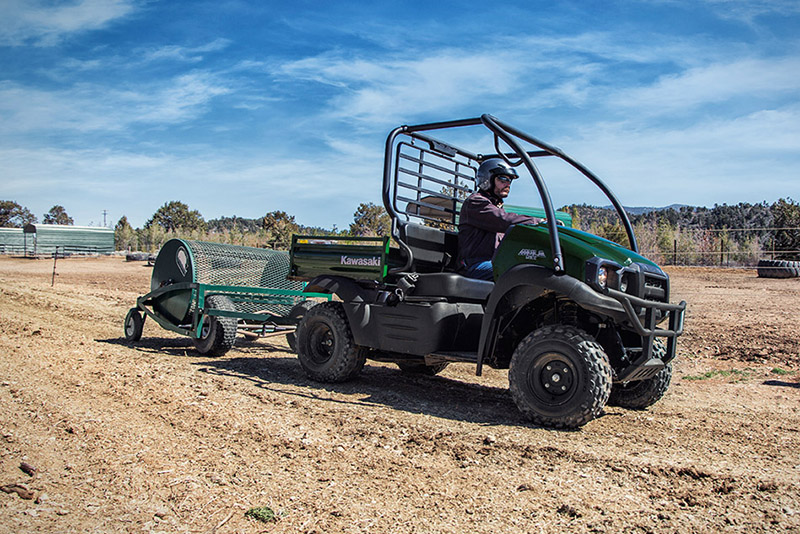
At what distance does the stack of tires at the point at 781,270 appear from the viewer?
70.0 ft

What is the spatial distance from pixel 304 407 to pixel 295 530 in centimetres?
270

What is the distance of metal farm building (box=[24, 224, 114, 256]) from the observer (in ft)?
175

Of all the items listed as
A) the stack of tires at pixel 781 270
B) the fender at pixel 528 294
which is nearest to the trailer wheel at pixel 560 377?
the fender at pixel 528 294

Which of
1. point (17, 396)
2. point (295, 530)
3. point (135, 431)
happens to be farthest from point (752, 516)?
point (17, 396)

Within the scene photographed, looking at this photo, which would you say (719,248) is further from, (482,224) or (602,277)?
(602,277)

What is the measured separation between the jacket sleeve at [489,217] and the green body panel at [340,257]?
0.98m

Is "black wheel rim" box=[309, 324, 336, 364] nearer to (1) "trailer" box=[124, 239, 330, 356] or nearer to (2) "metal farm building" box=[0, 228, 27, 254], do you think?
(1) "trailer" box=[124, 239, 330, 356]

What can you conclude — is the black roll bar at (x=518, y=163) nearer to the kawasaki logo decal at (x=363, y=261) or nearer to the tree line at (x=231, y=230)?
the kawasaki logo decal at (x=363, y=261)

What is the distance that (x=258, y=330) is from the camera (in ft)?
32.3

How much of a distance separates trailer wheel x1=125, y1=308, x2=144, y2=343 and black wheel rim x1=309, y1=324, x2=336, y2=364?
4.09 metres

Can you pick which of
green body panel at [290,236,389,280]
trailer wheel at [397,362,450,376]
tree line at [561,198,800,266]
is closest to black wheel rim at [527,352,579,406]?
green body panel at [290,236,389,280]

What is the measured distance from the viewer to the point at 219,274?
34.4 ft

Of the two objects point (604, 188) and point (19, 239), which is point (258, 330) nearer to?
point (604, 188)

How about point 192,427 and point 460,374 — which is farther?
point 460,374
